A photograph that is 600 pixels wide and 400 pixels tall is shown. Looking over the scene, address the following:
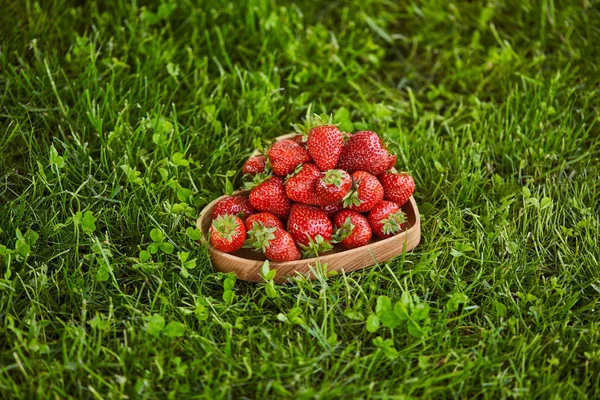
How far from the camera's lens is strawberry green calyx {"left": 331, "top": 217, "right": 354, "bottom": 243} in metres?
2.25

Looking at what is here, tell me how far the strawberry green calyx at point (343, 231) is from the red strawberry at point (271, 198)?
195mm

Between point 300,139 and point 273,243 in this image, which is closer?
point 273,243

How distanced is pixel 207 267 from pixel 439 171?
3.30 ft

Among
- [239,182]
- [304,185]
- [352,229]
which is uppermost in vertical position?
[304,185]

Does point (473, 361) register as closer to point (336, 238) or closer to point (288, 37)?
point (336, 238)

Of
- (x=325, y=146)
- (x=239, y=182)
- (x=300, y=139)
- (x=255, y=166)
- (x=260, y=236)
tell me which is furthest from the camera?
(x=239, y=182)

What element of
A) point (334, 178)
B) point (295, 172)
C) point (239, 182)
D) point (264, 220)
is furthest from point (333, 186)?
point (239, 182)

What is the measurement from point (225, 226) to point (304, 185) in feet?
0.96

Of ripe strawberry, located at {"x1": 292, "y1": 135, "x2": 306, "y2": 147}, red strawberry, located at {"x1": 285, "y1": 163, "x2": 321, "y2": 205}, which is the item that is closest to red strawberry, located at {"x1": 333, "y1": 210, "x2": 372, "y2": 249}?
red strawberry, located at {"x1": 285, "y1": 163, "x2": 321, "y2": 205}

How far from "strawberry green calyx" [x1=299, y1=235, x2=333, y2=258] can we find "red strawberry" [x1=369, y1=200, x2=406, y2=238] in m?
0.18

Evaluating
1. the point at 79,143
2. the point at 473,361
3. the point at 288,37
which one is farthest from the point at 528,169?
the point at 79,143

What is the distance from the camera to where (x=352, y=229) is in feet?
7.39

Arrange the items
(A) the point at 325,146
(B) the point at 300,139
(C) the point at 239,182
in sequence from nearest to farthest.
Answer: (A) the point at 325,146
(B) the point at 300,139
(C) the point at 239,182

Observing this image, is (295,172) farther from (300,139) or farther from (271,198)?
(300,139)
